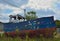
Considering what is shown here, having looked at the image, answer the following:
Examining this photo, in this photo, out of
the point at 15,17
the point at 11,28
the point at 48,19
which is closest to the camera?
the point at 48,19

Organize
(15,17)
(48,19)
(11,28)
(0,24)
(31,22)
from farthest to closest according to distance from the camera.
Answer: (0,24) → (15,17) → (11,28) → (31,22) → (48,19)

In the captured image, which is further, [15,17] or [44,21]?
[15,17]

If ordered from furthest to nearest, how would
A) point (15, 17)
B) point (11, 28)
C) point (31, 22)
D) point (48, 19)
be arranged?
point (15, 17), point (11, 28), point (31, 22), point (48, 19)

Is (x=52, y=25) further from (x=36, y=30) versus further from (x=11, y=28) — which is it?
(x=11, y=28)

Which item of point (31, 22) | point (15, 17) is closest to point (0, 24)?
point (15, 17)

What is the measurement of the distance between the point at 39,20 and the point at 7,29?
18.6 feet

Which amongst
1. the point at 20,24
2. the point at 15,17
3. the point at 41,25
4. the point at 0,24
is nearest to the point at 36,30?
the point at 41,25

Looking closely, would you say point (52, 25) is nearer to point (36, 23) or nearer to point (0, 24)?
point (36, 23)

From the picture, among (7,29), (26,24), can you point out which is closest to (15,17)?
(7,29)

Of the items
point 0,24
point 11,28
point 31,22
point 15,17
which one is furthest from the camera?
point 0,24

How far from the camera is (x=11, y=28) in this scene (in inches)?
951

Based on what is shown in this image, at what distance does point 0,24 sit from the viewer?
→ 5566cm

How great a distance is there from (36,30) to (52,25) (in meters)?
1.73

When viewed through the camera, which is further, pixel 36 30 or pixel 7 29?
pixel 7 29
